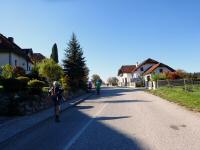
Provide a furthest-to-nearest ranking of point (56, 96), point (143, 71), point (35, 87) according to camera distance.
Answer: point (143, 71), point (35, 87), point (56, 96)

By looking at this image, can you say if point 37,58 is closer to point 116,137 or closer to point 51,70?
point 51,70

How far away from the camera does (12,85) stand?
18.8 m

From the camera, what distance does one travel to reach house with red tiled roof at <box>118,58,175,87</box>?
8288 cm

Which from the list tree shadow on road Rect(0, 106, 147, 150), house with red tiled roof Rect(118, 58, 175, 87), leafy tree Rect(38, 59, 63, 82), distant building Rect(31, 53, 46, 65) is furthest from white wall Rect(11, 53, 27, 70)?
tree shadow on road Rect(0, 106, 147, 150)

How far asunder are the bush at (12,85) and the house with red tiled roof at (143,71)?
4820 cm

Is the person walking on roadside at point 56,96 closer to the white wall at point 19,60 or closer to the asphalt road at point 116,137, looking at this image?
the asphalt road at point 116,137

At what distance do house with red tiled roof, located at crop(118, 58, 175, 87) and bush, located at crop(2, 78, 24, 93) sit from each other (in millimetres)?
48201

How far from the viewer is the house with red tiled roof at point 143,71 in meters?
82.9

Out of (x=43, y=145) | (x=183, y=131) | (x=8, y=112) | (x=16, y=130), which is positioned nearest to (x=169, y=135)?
Result: (x=183, y=131)

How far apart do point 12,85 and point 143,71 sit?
3551 inches

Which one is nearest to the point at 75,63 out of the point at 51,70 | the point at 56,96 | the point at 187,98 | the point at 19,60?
the point at 51,70

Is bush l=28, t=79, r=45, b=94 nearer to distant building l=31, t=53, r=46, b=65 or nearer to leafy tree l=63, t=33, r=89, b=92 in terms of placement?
leafy tree l=63, t=33, r=89, b=92

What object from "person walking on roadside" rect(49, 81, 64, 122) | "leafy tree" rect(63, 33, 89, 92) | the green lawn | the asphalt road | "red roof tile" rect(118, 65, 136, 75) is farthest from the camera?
"red roof tile" rect(118, 65, 136, 75)

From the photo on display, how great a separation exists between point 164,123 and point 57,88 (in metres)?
5.04
